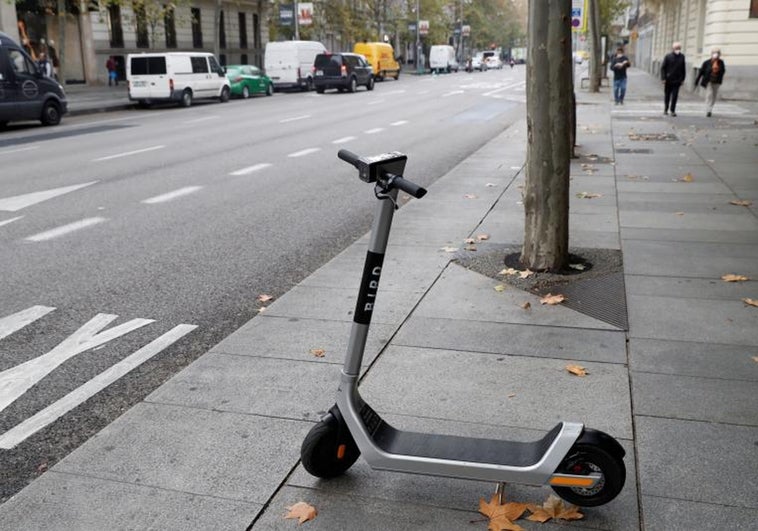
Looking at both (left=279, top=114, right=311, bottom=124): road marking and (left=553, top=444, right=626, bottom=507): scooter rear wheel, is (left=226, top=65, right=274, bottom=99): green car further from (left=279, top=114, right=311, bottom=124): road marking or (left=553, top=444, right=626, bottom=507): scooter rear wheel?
(left=553, top=444, right=626, bottom=507): scooter rear wheel

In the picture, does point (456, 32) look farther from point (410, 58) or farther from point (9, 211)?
point (9, 211)

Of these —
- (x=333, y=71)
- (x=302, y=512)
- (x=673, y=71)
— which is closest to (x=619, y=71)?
(x=673, y=71)

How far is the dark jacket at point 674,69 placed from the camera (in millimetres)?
21562

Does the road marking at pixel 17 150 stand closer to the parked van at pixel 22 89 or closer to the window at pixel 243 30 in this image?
the parked van at pixel 22 89

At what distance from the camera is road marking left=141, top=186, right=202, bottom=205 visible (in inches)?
416

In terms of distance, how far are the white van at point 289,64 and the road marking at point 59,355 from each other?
36805 millimetres

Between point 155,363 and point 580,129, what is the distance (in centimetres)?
1627

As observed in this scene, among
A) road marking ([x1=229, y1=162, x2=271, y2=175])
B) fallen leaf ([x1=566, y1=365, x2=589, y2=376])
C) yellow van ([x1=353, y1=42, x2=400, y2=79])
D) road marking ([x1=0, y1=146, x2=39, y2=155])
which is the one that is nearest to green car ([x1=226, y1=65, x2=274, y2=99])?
road marking ([x1=0, y1=146, x2=39, y2=155])

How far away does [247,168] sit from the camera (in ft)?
45.0

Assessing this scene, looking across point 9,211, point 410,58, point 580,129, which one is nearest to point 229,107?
point 580,129

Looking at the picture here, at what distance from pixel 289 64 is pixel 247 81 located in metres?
5.07

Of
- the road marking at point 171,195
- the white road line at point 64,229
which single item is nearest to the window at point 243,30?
the road marking at point 171,195

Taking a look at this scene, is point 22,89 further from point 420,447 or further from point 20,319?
point 420,447

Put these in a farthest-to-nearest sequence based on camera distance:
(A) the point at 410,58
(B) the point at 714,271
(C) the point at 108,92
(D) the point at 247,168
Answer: (A) the point at 410,58 < (C) the point at 108,92 < (D) the point at 247,168 < (B) the point at 714,271
